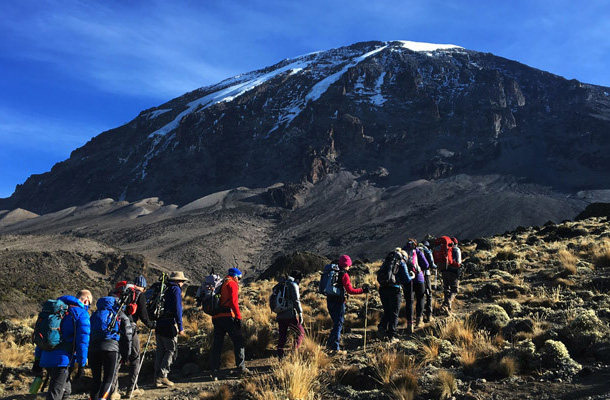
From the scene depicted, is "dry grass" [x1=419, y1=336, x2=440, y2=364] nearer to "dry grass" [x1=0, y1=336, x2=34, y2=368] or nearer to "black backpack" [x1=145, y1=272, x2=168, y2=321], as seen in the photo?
"black backpack" [x1=145, y1=272, x2=168, y2=321]

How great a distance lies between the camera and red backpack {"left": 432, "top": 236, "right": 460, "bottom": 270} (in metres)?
8.83

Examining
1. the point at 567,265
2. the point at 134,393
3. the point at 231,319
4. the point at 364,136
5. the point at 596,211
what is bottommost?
the point at 134,393

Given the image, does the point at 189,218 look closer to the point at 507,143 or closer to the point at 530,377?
the point at 507,143

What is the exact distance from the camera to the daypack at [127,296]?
5.68m

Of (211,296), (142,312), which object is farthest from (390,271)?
(142,312)

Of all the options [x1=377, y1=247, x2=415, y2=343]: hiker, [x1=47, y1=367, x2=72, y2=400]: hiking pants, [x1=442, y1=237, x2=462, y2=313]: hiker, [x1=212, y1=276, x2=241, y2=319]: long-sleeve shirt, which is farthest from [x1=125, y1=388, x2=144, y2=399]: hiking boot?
[x1=442, y1=237, x2=462, y2=313]: hiker

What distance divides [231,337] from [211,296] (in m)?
0.68

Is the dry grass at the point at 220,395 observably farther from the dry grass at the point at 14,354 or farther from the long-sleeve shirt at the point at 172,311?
the dry grass at the point at 14,354

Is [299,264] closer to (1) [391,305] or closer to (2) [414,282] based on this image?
(2) [414,282]

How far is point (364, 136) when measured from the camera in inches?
5300

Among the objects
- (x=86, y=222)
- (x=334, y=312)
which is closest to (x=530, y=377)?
(x=334, y=312)

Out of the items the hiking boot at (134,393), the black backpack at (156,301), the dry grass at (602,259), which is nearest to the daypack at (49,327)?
the hiking boot at (134,393)

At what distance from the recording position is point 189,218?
323 ft

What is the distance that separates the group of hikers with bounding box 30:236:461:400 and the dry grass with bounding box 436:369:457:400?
205 cm
